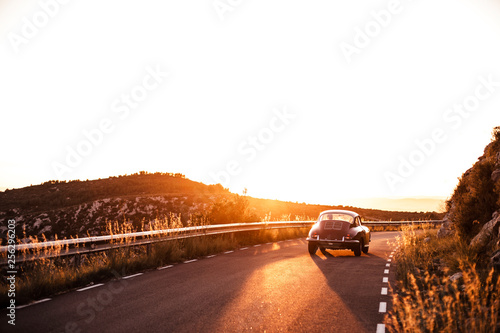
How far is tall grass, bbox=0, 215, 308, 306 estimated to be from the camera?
8.75m

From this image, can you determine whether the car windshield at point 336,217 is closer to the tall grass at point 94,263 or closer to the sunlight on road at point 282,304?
the tall grass at point 94,263

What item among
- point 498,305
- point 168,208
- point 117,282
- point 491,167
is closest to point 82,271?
point 117,282

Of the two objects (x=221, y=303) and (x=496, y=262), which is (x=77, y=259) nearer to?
(x=221, y=303)

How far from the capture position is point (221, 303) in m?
7.82

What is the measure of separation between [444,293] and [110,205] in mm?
55813

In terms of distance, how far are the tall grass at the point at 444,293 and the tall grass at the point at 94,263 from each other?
6879 mm

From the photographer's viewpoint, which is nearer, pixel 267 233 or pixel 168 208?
pixel 267 233

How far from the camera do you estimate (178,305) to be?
758 cm

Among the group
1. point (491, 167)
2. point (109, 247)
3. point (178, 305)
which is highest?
point (491, 167)

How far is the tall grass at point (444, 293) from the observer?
5.39 meters

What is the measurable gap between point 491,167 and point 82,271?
44.0 feet

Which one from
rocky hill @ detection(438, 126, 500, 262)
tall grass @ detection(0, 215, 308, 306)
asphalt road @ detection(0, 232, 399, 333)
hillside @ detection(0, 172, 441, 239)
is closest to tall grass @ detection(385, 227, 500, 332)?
asphalt road @ detection(0, 232, 399, 333)

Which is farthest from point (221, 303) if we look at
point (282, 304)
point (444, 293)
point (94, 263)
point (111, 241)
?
point (111, 241)

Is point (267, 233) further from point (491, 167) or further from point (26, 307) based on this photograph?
point (26, 307)
